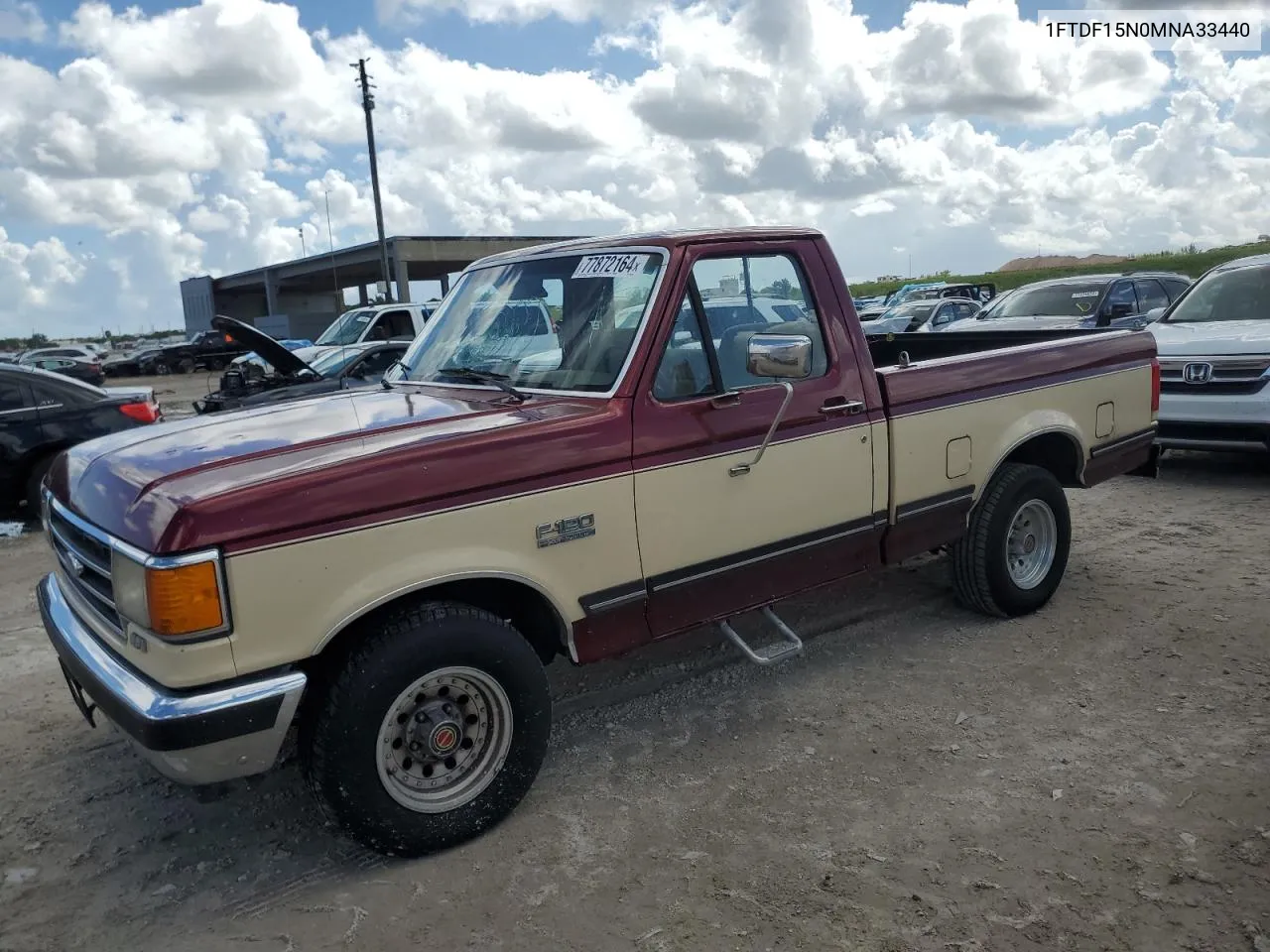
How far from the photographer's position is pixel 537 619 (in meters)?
3.65

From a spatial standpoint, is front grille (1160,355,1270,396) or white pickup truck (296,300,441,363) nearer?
front grille (1160,355,1270,396)

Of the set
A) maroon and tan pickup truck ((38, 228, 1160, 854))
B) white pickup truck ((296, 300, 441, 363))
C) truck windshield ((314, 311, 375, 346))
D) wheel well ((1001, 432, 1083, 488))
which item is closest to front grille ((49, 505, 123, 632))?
maroon and tan pickup truck ((38, 228, 1160, 854))

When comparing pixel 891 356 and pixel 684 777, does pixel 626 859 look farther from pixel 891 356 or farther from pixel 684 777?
pixel 891 356

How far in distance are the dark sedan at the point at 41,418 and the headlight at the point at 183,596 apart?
6440mm

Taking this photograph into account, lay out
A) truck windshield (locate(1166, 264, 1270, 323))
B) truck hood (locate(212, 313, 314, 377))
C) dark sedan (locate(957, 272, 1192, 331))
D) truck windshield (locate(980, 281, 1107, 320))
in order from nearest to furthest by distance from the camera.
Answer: truck hood (locate(212, 313, 314, 377)), truck windshield (locate(1166, 264, 1270, 323)), dark sedan (locate(957, 272, 1192, 331)), truck windshield (locate(980, 281, 1107, 320))

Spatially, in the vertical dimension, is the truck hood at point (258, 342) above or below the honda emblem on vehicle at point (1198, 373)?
above

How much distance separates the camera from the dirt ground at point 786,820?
2889 mm

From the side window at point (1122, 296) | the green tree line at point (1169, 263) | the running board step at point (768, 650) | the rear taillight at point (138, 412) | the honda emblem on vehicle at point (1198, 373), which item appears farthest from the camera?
the green tree line at point (1169, 263)

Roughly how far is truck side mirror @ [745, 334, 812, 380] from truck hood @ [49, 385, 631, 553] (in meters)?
0.55

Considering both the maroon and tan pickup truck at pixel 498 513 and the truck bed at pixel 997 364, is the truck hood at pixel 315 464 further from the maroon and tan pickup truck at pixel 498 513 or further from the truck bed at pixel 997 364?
the truck bed at pixel 997 364

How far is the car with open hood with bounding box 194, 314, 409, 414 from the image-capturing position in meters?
8.27

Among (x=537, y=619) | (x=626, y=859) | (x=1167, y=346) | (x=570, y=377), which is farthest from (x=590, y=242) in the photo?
(x=1167, y=346)

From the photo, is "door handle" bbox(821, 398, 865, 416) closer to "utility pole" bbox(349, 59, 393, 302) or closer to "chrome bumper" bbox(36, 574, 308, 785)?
"chrome bumper" bbox(36, 574, 308, 785)

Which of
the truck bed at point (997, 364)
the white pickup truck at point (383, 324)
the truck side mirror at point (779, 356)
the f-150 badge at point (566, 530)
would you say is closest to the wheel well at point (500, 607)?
the f-150 badge at point (566, 530)
